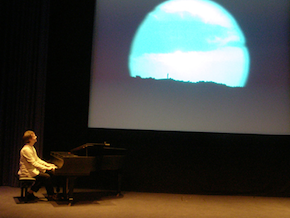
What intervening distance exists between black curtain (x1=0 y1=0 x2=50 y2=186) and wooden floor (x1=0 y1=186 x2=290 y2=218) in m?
0.83

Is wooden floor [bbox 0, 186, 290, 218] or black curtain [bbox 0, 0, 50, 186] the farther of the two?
black curtain [bbox 0, 0, 50, 186]

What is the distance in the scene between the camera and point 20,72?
553 cm

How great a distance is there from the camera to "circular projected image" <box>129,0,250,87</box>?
5.24 m

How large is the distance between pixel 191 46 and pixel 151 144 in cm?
175

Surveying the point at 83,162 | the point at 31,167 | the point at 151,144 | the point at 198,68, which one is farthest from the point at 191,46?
the point at 31,167

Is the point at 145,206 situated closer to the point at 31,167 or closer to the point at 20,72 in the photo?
the point at 31,167

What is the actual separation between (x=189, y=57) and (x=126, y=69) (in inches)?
41.8

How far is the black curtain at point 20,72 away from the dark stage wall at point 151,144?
0.19 meters

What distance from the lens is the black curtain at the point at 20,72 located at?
5.47 meters

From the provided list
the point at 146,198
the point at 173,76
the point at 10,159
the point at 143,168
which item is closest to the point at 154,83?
the point at 173,76

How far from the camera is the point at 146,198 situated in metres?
4.95

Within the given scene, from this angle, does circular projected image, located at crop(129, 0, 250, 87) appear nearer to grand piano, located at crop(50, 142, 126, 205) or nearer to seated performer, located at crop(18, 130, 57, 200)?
grand piano, located at crop(50, 142, 126, 205)

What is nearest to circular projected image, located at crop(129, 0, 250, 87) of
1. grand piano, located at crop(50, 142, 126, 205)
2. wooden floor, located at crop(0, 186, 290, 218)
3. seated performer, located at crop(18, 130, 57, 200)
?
grand piano, located at crop(50, 142, 126, 205)

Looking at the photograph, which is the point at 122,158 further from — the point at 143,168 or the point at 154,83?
the point at 154,83
